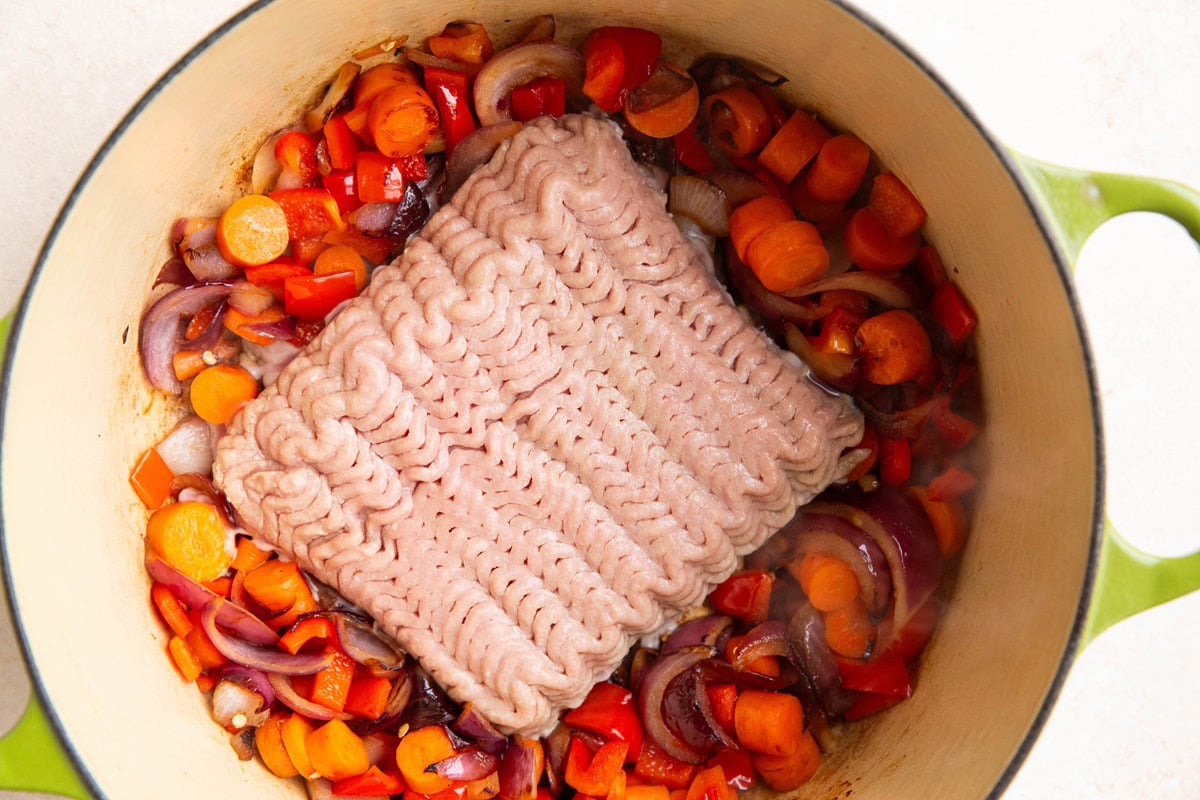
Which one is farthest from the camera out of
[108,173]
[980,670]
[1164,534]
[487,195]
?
[1164,534]

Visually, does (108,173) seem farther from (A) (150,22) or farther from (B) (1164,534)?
(B) (1164,534)

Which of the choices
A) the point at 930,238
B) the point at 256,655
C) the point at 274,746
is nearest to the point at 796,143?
the point at 930,238

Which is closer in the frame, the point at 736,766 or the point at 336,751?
the point at 336,751

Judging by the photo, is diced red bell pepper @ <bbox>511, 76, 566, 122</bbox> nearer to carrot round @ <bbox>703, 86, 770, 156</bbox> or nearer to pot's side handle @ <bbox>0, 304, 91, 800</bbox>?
carrot round @ <bbox>703, 86, 770, 156</bbox>

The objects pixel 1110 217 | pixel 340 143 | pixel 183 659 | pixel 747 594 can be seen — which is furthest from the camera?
pixel 747 594

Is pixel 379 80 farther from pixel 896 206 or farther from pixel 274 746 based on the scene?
pixel 274 746

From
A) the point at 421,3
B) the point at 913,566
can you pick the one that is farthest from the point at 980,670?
the point at 421,3

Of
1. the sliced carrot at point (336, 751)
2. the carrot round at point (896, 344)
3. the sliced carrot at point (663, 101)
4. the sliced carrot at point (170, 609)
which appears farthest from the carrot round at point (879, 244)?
the sliced carrot at point (170, 609)
